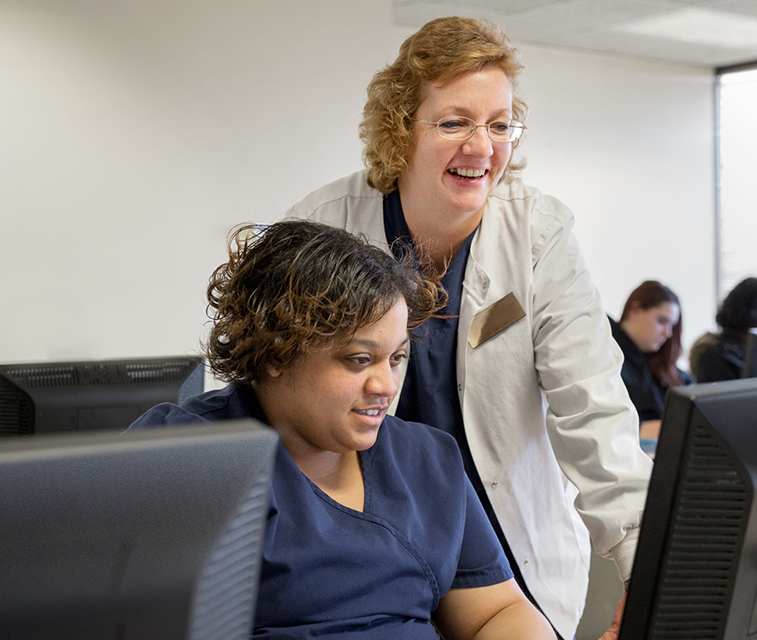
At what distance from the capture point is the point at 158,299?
3688 mm

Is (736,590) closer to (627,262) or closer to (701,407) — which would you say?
(701,407)

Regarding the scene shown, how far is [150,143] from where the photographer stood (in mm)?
3637

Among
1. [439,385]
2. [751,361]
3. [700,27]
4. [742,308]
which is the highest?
[700,27]

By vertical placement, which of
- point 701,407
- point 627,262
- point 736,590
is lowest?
point 627,262

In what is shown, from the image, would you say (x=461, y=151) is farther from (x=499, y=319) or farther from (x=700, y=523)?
(x=700, y=523)

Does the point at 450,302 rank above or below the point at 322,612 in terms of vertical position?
above

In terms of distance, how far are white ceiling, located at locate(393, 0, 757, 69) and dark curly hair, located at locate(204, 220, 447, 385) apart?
4.04 meters

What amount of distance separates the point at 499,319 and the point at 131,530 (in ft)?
3.63

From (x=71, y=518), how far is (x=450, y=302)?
1.18 metres

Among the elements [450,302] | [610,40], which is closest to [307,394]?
[450,302]

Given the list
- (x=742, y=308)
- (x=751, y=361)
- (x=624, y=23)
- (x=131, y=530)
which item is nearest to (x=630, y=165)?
(x=624, y=23)

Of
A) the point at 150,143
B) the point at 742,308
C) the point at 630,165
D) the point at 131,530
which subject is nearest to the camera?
the point at 131,530

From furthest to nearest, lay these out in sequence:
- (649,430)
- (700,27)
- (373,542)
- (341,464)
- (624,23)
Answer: (700,27)
(624,23)
(649,430)
(341,464)
(373,542)

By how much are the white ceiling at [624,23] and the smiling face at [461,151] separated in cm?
363
